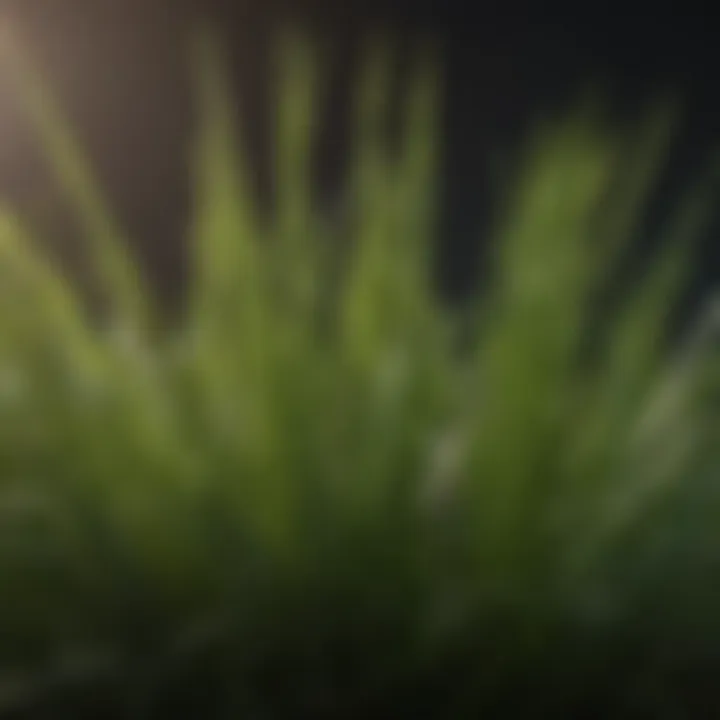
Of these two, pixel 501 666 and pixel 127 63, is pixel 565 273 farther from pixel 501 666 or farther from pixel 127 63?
pixel 127 63

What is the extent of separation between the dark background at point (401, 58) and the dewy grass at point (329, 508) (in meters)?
0.66

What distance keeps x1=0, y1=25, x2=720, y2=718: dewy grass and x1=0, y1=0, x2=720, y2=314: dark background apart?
0.66 metres

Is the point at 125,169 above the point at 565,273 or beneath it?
above

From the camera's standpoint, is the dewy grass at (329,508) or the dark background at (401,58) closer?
the dewy grass at (329,508)

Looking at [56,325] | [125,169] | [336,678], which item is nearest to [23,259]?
[56,325]

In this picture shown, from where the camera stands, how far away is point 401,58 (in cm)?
112

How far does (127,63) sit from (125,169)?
78mm

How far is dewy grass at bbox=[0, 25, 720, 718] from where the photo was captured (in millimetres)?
400

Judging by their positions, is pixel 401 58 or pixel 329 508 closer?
pixel 329 508

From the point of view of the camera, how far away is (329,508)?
1.31ft

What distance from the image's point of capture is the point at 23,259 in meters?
0.41

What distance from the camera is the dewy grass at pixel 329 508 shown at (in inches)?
15.8

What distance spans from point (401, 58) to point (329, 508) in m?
0.76

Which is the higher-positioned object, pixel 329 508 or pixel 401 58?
pixel 401 58
